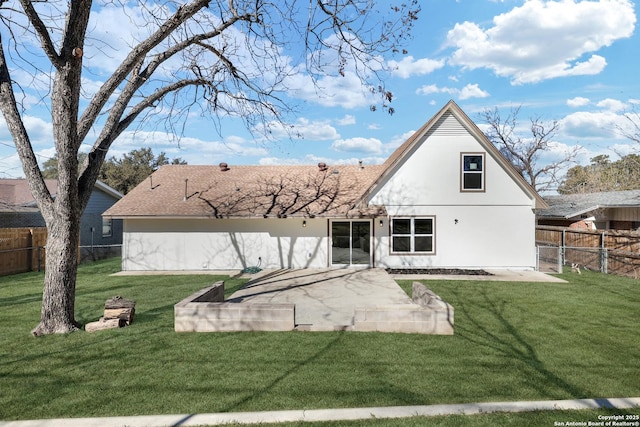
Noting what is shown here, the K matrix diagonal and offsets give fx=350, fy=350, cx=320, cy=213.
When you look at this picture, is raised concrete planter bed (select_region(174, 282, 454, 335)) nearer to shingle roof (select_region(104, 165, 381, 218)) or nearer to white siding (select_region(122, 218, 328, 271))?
shingle roof (select_region(104, 165, 381, 218))

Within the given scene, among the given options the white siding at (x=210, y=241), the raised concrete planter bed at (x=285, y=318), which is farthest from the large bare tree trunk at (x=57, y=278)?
the white siding at (x=210, y=241)

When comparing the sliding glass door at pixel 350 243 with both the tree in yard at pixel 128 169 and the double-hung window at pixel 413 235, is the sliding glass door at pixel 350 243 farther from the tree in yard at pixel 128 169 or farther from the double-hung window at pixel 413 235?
the tree in yard at pixel 128 169

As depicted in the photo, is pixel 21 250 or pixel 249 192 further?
pixel 249 192

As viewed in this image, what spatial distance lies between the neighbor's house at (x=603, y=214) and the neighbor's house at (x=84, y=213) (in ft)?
89.4

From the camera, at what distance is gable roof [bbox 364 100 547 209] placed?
14.7 meters

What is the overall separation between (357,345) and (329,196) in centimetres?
1062

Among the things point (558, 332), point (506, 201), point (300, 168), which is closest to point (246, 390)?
point (558, 332)

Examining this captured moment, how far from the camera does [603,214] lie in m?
22.4

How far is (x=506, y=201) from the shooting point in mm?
15047

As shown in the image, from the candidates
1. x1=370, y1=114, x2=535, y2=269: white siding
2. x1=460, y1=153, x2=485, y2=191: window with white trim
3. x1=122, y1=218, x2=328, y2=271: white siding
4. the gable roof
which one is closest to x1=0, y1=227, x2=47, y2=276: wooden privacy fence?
x1=122, y1=218, x2=328, y2=271: white siding

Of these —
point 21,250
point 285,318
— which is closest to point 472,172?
point 285,318

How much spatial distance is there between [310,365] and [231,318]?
7.65ft

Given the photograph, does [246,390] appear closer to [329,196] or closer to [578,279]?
[329,196]

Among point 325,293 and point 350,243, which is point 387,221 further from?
point 325,293
